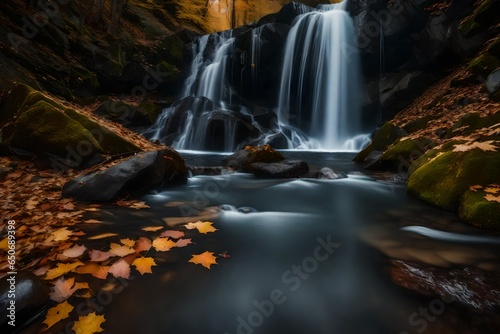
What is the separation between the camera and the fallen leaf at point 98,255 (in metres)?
2.28

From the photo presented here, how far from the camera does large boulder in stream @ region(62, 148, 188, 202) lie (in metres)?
3.79

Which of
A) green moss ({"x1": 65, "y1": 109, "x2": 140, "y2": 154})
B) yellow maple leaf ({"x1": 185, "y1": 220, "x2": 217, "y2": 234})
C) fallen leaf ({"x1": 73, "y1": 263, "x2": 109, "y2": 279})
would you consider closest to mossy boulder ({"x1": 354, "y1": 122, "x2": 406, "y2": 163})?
yellow maple leaf ({"x1": 185, "y1": 220, "x2": 217, "y2": 234})

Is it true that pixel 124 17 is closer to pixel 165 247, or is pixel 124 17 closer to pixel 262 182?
pixel 262 182

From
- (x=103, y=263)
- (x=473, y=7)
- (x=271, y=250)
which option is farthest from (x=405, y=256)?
(x=473, y=7)

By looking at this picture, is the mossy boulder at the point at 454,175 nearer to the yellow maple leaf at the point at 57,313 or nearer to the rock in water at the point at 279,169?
the rock in water at the point at 279,169

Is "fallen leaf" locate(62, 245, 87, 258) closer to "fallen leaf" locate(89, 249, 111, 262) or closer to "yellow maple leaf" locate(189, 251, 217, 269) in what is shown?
"fallen leaf" locate(89, 249, 111, 262)

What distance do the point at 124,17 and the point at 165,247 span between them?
26.9 meters

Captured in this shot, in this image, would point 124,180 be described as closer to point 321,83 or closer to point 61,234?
point 61,234

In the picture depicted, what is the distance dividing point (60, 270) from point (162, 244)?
2.93 ft

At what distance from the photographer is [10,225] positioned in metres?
2.55

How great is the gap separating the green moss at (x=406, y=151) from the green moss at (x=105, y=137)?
6.61 metres

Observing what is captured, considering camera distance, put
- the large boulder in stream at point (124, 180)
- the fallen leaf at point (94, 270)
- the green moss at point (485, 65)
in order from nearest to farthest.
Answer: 1. the fallen leaf at point (94, 270)
2. the large boulder in stream at point (124, 180)
3. the green moss at point (485, 65)

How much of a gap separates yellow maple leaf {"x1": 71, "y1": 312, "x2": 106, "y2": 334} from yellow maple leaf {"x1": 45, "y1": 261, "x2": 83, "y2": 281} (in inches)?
21.0

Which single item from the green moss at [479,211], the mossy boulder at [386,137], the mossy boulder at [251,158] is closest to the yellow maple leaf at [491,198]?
the green moss at [479,211]
